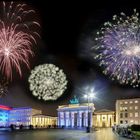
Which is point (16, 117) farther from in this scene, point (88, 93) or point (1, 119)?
point (88, 93)

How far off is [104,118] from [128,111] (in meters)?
23.0

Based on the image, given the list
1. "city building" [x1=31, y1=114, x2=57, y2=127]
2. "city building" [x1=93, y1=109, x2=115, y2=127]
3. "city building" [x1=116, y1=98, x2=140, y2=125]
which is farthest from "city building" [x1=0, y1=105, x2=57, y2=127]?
"city building" [x1=116, y1=98, x2=140, y2=125]

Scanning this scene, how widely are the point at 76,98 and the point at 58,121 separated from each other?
2314 centimetres

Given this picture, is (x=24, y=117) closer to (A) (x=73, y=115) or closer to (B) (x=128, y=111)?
(A) (x=73, y=115)

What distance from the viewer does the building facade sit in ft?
540

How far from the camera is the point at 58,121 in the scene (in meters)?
A: 176

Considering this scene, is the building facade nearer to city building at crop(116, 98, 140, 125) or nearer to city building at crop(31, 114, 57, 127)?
city building at crop(31, 114, 57, 127)

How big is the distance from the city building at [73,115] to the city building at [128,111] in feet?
73.7

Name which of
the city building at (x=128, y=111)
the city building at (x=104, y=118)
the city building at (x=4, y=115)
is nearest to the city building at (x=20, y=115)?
the city building at (x=4, y=115)

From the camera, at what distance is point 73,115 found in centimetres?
17038

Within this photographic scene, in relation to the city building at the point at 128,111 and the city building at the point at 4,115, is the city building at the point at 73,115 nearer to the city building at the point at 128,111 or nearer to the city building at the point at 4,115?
the city building at the point at 128,111

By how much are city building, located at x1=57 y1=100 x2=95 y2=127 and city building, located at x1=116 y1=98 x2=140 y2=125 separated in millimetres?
22461

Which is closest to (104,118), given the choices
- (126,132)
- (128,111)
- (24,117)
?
(128,111)

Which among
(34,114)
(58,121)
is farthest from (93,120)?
(34,114)
